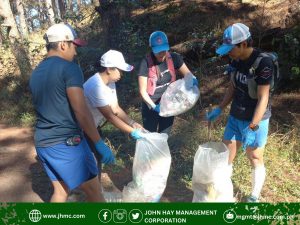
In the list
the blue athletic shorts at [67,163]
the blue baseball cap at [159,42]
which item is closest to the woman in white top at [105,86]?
the blue athletic shorts at [67,163]

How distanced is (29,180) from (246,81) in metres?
3.30

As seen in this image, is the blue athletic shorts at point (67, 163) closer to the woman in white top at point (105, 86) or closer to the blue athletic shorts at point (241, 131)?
the woman in white top at point (105, 86)

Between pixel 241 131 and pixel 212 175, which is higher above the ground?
pixel 241 131

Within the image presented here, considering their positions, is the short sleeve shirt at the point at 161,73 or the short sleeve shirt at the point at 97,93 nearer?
the short sleeve shirt at the point at 97,93

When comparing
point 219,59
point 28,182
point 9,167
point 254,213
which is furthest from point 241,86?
point 219,59

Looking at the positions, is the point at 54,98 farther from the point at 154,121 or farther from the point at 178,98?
the point at 154,121

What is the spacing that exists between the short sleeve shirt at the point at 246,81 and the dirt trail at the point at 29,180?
1356mm

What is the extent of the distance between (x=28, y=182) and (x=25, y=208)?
200cm

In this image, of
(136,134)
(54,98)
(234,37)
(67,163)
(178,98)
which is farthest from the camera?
(178,98)

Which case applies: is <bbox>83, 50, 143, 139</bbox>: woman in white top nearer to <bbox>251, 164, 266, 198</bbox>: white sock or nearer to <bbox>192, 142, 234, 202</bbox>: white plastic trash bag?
<bbox>192, 142, 234, 202</bbox>: white plastic trash bag

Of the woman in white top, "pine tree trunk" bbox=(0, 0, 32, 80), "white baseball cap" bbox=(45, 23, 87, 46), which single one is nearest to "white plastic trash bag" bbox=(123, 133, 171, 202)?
the woman in white top

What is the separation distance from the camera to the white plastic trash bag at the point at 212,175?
11.0 ft

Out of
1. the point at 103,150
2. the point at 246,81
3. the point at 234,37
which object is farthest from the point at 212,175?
the point at 234,37

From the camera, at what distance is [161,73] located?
4.21 meters
